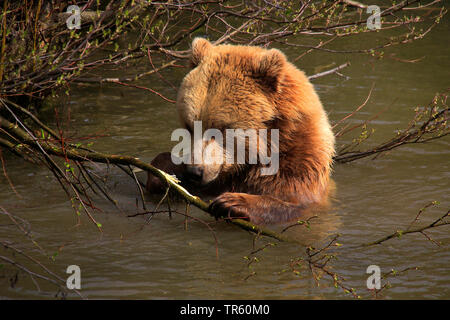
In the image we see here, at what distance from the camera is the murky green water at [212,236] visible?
15.7ft

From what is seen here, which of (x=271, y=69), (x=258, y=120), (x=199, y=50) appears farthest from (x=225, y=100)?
(x=199, y=50)

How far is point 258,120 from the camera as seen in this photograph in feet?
19.3

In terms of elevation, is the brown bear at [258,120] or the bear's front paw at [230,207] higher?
the brown bear at [258,120]

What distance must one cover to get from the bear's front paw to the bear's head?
0.25 meters

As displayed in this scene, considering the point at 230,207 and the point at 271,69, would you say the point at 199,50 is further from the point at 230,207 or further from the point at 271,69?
the point at 230,207

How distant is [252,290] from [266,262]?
52 centimetres

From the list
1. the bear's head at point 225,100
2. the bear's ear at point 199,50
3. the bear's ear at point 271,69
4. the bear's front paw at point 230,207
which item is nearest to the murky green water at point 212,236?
the bear's front paw at point 230,207

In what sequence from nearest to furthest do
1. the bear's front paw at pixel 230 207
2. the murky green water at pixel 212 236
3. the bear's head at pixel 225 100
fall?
the murky green water at pixel 212 236 → the bear's front paw at pixel 230 207 → the bear's head at pixel 225 100

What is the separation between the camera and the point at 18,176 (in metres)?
7.25

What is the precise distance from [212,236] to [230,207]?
0.35m

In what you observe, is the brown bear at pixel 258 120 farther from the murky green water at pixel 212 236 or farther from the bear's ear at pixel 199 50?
the murky green water at pixel 212 236

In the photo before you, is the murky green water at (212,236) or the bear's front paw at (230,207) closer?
the murky green water at (212,236)

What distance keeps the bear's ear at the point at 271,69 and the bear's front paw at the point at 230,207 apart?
3.35 feet

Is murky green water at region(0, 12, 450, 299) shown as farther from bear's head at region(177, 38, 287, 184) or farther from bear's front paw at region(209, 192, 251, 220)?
bear's head at region(177, 38, 287, 184)
